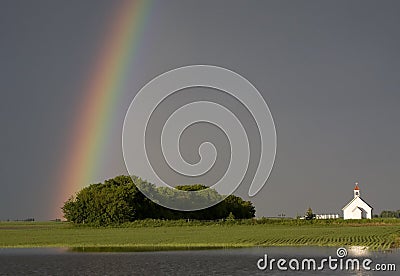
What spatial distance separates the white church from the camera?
5792 inches

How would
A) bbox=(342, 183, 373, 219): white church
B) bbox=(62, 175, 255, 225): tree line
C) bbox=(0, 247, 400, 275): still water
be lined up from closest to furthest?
bbox=(0, 247, 400, 275): still water < bbox=(62, 175, 255, 225): tree line < bbox=(342, 183, 373, 219): white church

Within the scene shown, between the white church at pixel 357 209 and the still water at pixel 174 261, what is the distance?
99.9m

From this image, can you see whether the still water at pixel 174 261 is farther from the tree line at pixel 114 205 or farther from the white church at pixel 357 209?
the white church at pixel 357 209

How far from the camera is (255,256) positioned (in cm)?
4325

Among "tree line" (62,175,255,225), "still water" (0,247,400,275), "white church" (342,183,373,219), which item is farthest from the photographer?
"white church" (342,183,373,219)

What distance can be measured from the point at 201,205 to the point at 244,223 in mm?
35887

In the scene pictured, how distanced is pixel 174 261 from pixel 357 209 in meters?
113

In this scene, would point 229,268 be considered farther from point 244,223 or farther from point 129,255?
point 244,223

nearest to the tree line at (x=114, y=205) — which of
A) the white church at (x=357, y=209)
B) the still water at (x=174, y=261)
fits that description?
the white church at (x=357, y=209)

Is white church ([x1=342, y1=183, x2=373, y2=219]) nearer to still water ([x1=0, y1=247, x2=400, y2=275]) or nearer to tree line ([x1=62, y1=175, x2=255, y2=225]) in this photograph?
tree line ([x1=62, y1=175, x2=255, y2=225])

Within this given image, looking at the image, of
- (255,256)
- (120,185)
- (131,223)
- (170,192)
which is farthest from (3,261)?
(170,192)

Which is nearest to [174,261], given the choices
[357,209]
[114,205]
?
[114,205]

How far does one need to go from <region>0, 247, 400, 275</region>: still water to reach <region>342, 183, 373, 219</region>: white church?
99.9m

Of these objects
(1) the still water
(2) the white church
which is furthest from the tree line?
(1) the still water
